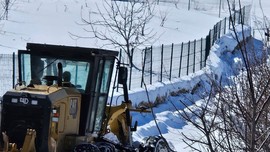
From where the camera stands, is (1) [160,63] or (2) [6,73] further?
(1) [160,63]

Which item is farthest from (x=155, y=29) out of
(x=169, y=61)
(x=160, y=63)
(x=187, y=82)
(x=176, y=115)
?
(x=176, y=115)

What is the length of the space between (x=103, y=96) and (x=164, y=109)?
10.5 meters

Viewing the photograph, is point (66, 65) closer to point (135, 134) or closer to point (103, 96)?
point (103, 96)

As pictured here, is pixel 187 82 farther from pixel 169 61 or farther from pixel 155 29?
pixel 155 29

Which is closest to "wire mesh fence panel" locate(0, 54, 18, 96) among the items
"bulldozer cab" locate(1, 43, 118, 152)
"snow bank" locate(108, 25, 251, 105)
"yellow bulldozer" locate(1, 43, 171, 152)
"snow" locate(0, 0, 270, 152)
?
"snow bank" locate(108, 25, 251, 105)

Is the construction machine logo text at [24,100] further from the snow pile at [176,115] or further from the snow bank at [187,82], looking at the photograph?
the snow bank at [187,82]

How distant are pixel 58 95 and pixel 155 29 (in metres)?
31.6

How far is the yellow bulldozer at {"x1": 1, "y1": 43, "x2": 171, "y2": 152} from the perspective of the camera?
7.91 metres

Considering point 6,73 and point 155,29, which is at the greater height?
point 6,73

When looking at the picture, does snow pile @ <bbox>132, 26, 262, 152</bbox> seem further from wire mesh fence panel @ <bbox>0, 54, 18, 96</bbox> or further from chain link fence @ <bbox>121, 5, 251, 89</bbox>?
wire mesh fence panel @ <bbox>0, 54, 18, 96</bbox>

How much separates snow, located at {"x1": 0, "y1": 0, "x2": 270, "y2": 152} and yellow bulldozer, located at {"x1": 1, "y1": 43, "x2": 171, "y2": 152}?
5.64 m

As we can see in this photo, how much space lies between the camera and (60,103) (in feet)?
27.1

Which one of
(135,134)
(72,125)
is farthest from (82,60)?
(135,134)

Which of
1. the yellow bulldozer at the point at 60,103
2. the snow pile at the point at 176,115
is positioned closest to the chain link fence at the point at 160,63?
the snow pile at the point at 176,115
